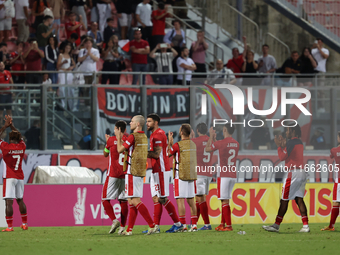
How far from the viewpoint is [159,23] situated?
19062 mm

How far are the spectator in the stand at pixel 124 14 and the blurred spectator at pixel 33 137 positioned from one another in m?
5.06

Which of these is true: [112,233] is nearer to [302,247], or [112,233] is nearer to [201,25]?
[302,247]

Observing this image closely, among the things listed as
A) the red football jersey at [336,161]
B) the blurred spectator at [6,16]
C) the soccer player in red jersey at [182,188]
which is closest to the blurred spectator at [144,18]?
the blurred spectator at [6,16]

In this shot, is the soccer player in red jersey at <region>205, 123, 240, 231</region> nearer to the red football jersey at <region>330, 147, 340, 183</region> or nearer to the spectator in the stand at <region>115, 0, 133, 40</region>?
the red football jersey at <region>330, 147, 340, 183</region>

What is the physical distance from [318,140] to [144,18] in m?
6.59

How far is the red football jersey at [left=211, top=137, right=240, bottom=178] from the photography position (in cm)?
1180

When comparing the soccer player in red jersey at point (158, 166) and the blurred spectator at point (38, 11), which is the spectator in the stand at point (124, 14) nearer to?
the blurred spectator at point (38, 11)

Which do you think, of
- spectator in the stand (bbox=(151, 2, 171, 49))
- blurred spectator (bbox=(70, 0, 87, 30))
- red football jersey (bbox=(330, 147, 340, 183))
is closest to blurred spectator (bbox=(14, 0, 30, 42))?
blurred spectator (bbox=(70, 0, 87, 30))

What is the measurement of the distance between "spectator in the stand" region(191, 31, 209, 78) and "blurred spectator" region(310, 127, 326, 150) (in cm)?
408

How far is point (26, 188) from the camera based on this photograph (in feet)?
45.9

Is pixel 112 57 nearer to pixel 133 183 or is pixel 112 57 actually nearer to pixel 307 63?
pixel 307 63

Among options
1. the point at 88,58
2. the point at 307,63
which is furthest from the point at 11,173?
the point at 307,63

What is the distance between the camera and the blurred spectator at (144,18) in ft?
62.2

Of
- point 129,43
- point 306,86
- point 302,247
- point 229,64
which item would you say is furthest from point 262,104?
point 302,247
